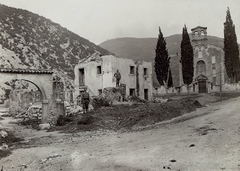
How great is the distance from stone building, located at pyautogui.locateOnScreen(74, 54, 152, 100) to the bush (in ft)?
16.8

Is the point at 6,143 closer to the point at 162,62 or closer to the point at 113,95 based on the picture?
the point at 113,95

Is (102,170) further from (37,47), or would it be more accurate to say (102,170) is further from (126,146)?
(37,47)

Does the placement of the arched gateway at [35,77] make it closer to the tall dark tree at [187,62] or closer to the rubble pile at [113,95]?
the rubble pile at [113,95]

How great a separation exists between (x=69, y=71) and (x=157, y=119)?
37.8 metres

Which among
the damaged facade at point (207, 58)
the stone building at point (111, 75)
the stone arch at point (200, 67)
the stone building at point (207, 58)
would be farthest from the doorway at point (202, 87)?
the stone building at point (111, 75)

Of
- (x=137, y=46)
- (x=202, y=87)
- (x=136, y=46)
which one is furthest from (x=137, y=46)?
(x=202, y=87)

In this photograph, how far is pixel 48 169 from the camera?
6.68m

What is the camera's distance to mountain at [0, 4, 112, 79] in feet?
145

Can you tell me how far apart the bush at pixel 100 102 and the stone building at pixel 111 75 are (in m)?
5.11

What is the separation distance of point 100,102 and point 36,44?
115 feet

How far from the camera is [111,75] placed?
27.2m

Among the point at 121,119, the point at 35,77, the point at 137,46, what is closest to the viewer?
the point at 121,119

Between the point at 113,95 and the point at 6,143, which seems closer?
the point at 6,143

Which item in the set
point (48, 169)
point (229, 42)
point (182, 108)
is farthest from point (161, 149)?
point (229, 42)
